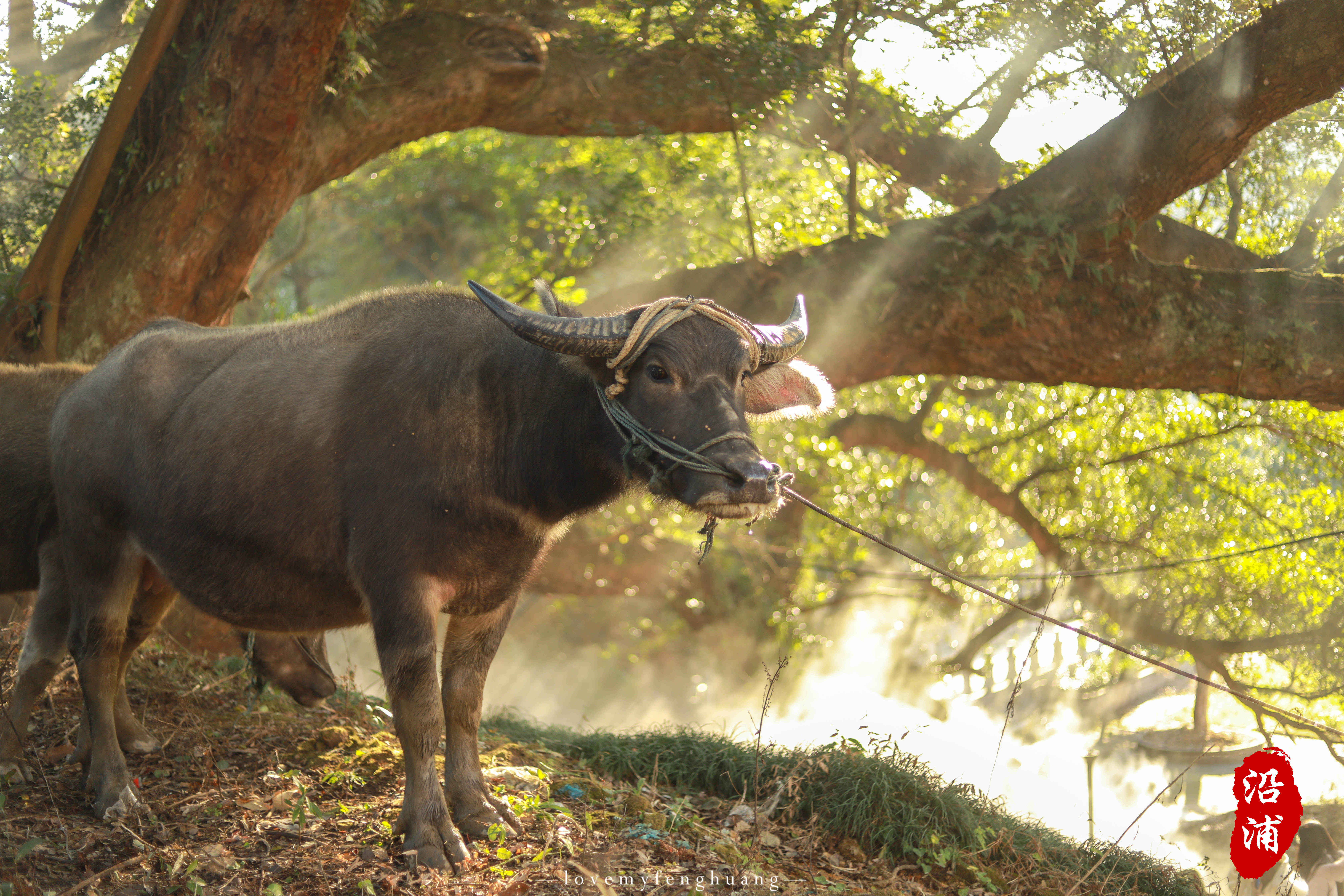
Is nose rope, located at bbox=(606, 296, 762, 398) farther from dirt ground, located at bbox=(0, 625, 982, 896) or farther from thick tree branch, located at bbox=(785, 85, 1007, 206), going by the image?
thick tree branch, located at bbox=(785, 85, 1007, 206)

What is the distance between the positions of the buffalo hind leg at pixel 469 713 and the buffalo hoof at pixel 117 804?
122 centimetres

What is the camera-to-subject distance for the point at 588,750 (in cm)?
543

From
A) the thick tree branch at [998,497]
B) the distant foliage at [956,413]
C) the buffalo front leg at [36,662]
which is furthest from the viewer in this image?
the thick tree branch at [998,497]

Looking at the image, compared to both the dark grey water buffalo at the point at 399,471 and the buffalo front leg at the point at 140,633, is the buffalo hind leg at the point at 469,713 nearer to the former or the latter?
the dark grey water buffalo at the point at 399,471

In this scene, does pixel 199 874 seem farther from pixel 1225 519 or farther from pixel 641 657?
pixel 641 657

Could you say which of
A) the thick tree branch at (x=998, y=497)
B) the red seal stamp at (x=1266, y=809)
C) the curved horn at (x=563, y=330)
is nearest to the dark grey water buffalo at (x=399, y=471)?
the curved horn at (x=563, y=330)

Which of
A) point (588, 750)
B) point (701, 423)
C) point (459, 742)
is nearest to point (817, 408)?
point (701, 423)

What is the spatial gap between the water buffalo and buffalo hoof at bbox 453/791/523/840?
1.46 m

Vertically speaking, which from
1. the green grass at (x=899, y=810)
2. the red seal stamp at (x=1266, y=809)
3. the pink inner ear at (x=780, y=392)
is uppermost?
the pink inner ear at (x=780, y=392)

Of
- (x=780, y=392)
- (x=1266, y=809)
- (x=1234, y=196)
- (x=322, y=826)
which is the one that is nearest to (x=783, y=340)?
(x=780, y=392)

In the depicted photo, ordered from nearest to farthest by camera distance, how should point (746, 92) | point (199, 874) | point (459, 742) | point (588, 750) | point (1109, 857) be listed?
1. point (199, 874)
2. point (459, 742)
3. point (1109, 857)
4. point (588, 750)
5. point (746, 92)

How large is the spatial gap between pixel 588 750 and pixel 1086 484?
7.32 metres

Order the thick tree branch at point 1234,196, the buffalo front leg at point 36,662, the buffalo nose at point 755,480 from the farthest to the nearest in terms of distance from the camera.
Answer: the thick tree branch at point 1234,196 → the buffalo front leg at point 36,662 → the buffalo nose at point 755,480

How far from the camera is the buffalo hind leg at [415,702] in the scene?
3389 millimetres
